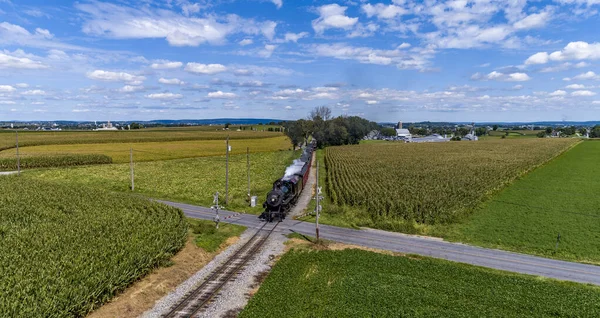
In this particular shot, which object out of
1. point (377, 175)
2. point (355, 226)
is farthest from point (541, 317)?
point (377, 175)

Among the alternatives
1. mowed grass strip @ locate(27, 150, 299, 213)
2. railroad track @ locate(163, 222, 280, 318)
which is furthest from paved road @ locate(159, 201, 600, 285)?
mowed grass strip @ locate(27, 150, 299, 213)

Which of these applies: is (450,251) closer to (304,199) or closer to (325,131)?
(304,199)

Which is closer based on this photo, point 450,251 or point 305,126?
point 450,251

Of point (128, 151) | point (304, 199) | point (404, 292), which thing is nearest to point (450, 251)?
point (404, 292)

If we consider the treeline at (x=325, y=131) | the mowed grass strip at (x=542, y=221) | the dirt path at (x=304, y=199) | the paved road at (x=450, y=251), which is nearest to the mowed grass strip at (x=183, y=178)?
the dirt path at (x=304, y=199)

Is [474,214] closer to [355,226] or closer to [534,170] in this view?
[355,226]

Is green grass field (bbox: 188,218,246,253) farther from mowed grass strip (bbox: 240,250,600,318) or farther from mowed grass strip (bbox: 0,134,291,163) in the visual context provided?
mowed grass strip (bbox: 0,134,291,163)
